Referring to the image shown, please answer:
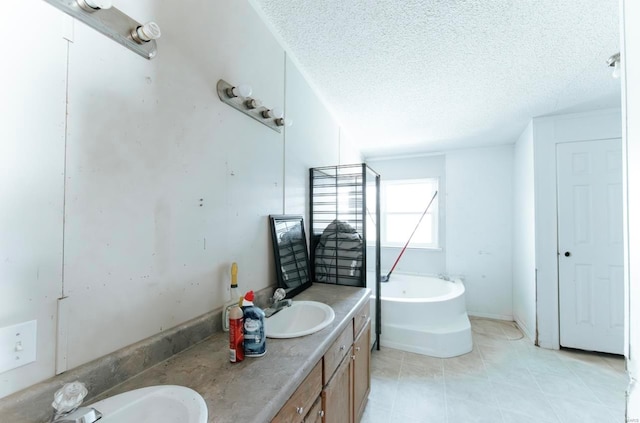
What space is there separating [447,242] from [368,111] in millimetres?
2379

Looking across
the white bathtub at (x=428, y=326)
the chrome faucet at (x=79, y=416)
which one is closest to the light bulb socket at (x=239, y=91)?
the chrome faucet at (x=79, y=416)

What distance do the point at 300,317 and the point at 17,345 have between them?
1.09 metres

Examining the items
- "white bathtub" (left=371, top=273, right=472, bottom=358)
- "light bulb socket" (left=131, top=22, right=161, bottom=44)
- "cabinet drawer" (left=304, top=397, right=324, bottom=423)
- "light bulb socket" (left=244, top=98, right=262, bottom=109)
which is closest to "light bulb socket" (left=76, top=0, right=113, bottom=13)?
"light bulb socket" (left=131, top=22, right=161, bottom=44)

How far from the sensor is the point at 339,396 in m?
1.30

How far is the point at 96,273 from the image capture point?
77 cm

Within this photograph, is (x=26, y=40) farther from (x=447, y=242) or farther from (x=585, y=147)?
(x=447, y=242)

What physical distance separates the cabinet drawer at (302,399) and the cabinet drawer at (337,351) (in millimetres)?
68

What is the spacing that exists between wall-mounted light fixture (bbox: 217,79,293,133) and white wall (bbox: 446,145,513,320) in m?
3.16

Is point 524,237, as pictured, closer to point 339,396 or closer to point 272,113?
point 339,396

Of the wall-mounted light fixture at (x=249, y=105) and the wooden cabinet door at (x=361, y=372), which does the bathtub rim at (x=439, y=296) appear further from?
the wall-mounted light fixture at (x=249, y=105)

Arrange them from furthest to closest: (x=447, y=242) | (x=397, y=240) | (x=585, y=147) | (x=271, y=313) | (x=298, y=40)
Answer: (x=397, y=240)
(x=447, y=242)
(x=585, y=147)
(x=298, y=40)
(x=271, y=313)

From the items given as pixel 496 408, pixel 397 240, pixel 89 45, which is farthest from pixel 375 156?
pixel 89 45

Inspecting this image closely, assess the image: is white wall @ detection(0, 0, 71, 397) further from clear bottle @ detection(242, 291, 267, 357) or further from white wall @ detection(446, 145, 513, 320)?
white wall @ detection(446, 145, 513, 320)

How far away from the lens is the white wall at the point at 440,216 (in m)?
3.98
